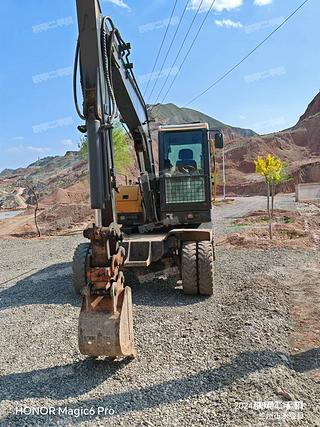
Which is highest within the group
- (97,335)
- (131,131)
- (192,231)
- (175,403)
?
(131,131)

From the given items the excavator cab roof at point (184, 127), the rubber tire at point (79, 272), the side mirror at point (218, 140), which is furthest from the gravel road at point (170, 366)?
the excavator cab roof at point (184, 127)

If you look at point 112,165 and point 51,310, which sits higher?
point 112,165

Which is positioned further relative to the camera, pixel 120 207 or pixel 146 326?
pixel 120 207

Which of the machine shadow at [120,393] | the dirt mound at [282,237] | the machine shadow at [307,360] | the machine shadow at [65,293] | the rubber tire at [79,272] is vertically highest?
the rubber tire at [79,272]

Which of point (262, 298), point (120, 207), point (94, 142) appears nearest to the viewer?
point (94, 142)

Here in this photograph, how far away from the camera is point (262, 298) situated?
246 inches

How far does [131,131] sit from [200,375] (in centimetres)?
436

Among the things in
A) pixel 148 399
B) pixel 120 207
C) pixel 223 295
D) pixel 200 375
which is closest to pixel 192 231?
pixel 223 295

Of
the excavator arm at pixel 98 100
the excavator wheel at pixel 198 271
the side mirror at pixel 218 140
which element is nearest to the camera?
the excavator arm at pixel 98 100

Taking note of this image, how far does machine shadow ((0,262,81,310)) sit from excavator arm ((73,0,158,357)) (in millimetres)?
2825

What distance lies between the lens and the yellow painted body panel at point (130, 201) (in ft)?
26.1

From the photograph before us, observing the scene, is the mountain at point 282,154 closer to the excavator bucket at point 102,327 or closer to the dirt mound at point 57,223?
the dirt mound at point 57,223

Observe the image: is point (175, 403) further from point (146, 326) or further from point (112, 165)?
point (112, 165)

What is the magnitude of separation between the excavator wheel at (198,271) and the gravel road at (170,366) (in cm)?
20
